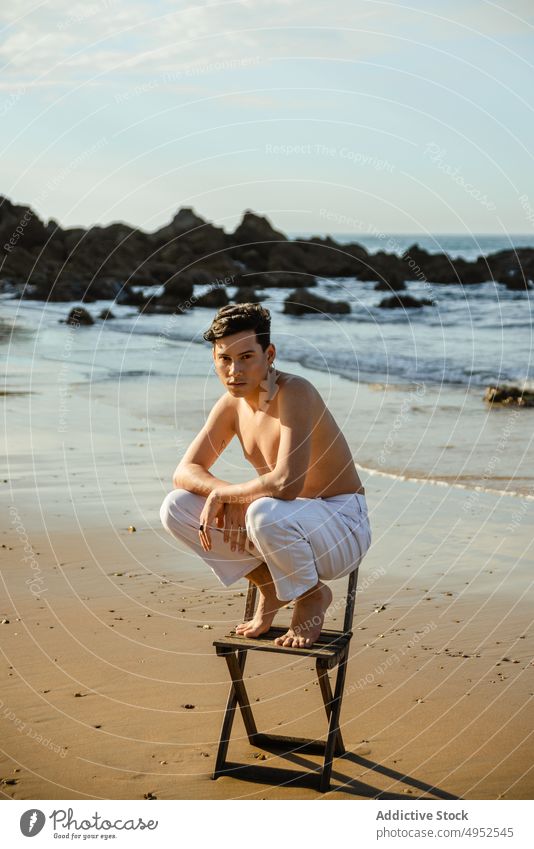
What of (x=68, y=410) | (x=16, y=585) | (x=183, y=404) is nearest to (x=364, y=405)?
(x=183, y=404)

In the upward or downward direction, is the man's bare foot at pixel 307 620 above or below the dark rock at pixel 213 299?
below

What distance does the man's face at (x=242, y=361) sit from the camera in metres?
4.10

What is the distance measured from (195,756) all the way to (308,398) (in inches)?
55.0

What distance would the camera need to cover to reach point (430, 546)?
7.02m

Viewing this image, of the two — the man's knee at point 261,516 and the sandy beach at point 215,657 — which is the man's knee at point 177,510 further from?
the sandy beach at point 215,657

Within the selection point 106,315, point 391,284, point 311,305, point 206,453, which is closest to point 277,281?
point 391,284

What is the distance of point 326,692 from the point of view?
4.23m

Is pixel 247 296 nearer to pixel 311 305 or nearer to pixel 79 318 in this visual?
pixel 311 305

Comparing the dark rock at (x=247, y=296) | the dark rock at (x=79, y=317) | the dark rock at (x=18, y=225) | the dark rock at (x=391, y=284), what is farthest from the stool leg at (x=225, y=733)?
the dark rock at (x=18, y=225)

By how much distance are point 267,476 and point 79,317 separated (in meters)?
21.3

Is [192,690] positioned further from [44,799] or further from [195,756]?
[44,799]

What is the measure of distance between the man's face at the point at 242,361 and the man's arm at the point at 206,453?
0.50 ft

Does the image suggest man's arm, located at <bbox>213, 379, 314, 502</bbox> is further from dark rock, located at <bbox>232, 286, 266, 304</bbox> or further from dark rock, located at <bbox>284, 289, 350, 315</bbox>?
dark rock, located at <bbox>232, 286, 266, 304</bbox>

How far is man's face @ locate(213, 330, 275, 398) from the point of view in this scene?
410 centimetres
